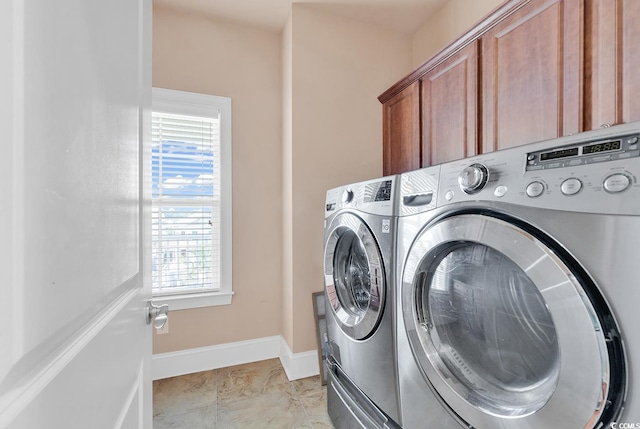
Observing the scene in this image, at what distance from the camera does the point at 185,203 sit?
2.31 meters

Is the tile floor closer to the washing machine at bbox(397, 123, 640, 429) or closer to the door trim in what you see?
Result: the washing machine at bbox(397, 123, 640, 429)

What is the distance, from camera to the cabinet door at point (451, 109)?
1408 mm

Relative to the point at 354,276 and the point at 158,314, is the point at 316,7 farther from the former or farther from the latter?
the point at 158,314

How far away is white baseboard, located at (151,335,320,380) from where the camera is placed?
217 centimetres

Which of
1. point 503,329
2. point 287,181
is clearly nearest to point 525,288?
point 503,329

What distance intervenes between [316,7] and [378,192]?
185 cm

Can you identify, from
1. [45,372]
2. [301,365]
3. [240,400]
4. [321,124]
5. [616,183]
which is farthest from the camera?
[321,124]

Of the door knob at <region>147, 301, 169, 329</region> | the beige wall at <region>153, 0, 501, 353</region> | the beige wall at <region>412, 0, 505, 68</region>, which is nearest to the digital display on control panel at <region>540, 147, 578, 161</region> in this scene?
the door knob at <region>147, 301, 169, 329</region>

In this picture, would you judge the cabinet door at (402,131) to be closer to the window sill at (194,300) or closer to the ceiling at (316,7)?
the ceiling at (316,7)

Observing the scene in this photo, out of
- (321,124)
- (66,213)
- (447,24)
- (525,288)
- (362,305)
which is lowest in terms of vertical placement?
(362,305)

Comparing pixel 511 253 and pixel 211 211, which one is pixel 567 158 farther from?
pixel 211 211

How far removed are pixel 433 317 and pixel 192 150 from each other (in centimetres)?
214

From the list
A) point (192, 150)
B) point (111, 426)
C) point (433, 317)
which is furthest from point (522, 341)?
point (192, 150)

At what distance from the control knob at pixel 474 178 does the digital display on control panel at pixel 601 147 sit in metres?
0.21
